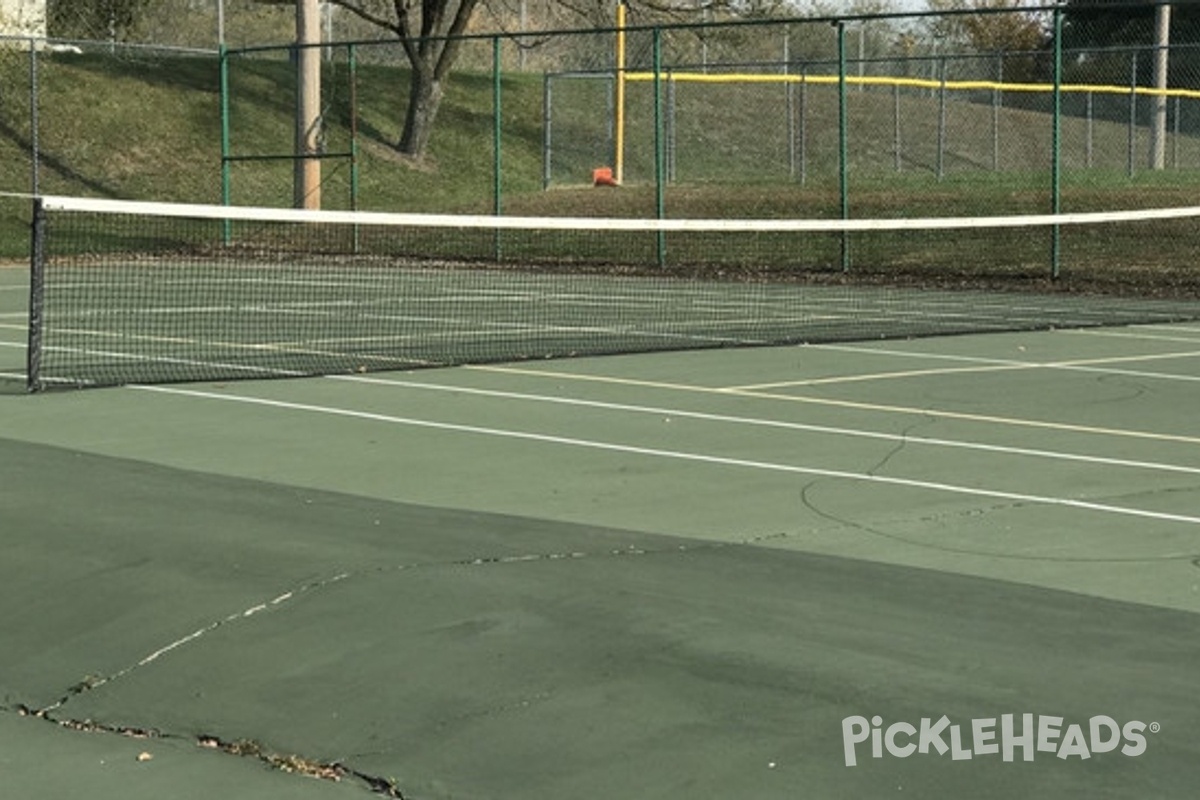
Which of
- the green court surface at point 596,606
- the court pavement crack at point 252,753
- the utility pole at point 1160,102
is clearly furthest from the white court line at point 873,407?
the utility pole at point 1160,102

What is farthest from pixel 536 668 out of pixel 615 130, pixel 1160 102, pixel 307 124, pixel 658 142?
pixel 1160 102

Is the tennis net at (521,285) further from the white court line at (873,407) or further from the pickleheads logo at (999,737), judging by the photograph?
the pickleheads logo at (999,737)

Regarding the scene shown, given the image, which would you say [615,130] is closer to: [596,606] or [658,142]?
[658,142]

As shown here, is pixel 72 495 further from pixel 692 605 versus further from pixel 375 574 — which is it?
pixel 692 605

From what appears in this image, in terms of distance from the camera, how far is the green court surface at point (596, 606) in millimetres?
5715

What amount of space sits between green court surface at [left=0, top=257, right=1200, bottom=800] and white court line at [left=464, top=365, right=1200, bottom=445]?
76 mm

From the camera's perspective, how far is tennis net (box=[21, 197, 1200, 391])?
15984 mm

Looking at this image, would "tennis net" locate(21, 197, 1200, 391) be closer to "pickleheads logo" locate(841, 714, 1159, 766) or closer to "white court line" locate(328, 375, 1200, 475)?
"white court line" locate(328, 375, 1200, 475)

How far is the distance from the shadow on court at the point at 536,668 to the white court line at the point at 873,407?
398 cm

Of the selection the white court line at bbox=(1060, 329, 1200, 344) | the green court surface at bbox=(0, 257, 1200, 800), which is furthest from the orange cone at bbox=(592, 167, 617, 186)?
the green court surface at bbox=(0, 257, 1200, 800)

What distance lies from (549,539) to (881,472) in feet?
7.86

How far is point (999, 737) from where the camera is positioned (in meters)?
5.60

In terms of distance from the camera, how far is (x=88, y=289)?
2236cm

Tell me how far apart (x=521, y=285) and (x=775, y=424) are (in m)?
12.7
